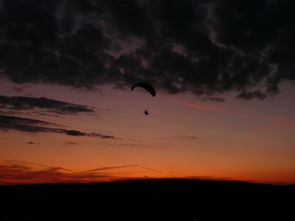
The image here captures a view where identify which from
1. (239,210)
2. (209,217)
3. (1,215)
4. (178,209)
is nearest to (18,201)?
(1,215)

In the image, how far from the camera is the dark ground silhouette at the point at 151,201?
27219 millimetres

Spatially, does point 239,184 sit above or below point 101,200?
above

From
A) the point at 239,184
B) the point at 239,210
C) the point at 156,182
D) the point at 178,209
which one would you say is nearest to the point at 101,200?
the point at 178,209

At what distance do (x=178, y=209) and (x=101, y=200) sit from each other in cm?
788

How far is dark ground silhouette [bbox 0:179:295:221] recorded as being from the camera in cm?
2722

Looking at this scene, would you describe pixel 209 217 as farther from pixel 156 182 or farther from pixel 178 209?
pixel 156 182

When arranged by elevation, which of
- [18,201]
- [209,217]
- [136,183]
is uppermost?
[136,183]

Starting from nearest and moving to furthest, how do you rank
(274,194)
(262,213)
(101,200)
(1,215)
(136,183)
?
(1,215)
(262,213)
(101,200)
(274,194)
(136,183)

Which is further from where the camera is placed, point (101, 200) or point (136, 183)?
point (136, 183)

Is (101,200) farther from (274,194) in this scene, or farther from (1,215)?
(274,194)

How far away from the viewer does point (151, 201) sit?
107ft

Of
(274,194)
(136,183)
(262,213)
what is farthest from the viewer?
(136,183)

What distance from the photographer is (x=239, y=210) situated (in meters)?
30.2

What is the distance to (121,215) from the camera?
2698 cm
